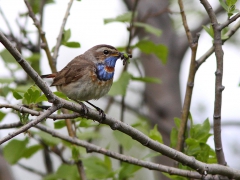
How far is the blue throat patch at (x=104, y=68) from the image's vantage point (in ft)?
15.4

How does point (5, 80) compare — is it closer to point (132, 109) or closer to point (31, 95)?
point (31, 95)

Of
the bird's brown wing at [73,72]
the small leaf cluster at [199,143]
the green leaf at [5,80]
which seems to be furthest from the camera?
the bird's brown wing at [73,72]

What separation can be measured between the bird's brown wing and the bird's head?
104 mm

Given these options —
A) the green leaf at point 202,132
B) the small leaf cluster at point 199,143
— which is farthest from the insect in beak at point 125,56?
the green leaf at point 202,132

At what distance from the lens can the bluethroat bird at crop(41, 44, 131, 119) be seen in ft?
14.8

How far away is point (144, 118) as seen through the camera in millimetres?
7000

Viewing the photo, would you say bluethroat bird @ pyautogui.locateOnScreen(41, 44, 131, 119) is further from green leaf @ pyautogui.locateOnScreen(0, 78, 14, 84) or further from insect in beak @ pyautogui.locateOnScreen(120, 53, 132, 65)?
green leaf @ pyautogui.locateOnScreen(0, 78, 14, 84)

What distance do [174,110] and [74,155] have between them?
2.95 metres

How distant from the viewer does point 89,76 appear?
15.2 ft

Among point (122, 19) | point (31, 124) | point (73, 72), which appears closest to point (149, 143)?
point (31, 124)

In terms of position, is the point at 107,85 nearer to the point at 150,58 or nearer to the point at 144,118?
the point at 144,118

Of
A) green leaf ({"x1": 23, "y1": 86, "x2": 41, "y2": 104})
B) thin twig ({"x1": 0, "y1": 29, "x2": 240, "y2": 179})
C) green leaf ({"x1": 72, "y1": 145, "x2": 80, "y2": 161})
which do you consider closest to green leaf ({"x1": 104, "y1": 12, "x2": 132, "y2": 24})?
green leaf ({"x1": 72, "y1": 145, "x2": 80, "y2": 161})

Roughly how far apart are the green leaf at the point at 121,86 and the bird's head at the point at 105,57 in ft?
0.34

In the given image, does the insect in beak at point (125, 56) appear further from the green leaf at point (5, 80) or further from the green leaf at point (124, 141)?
the green leaf at point (5, 80)
